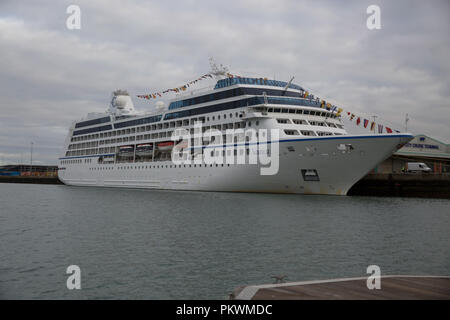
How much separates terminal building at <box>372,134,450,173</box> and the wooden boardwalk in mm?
50016

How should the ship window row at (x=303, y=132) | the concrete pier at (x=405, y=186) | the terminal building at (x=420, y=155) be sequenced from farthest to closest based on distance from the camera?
the terminal building at (x=420, y=155) < the concrete pier at (x=405, y=186) < the ship window row at (x=303, y=132)

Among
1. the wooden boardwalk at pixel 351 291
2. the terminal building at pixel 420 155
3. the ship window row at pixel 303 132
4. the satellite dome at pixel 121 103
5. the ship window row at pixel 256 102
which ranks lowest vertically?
the wooden boardwalk at pixel 351 291

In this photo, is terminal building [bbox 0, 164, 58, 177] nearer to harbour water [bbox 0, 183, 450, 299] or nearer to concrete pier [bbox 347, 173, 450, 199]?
concrete pier [bbox 347, 173, 450, 199]

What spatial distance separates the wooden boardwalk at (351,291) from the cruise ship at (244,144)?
26486 mm

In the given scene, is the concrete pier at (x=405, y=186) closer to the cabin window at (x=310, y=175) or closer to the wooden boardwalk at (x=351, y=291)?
the cabin window at (x=310, y=175)

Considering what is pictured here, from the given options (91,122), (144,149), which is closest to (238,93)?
(144,149)

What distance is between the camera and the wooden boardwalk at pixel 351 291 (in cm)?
723

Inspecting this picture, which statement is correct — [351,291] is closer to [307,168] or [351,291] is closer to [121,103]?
[307,168]

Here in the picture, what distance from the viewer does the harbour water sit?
1060 centimetres

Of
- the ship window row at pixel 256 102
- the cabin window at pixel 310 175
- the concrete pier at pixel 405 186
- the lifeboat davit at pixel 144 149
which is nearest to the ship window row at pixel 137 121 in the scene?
the lifeboat davit at pixel 144 149

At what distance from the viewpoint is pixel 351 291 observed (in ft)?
25.0

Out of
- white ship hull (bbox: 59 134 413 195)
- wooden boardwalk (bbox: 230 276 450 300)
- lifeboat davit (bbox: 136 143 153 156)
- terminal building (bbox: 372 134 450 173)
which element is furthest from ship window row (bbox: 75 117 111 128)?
wooden boardwalk (bbox: 230 276 450 300)

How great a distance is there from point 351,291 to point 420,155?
178ft
